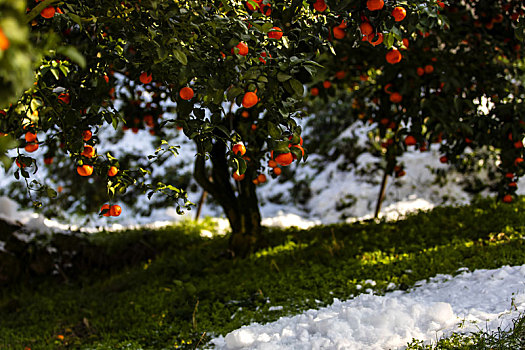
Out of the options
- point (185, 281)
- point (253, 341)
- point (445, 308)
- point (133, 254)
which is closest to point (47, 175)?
point (133, 254)

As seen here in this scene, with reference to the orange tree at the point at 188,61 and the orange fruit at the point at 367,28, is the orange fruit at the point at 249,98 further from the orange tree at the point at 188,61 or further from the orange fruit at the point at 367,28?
Answer: the orange fruit at the point at 367,28

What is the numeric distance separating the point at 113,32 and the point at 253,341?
2071mm

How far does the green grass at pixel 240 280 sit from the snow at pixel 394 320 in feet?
1.05

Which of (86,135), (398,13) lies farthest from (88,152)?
(398,13)

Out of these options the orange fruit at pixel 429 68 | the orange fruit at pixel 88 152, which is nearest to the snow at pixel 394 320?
the orange fruit at pixel 88 152

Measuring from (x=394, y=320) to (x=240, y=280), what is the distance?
1.77m

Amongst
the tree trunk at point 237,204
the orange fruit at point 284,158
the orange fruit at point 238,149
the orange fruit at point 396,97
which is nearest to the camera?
the orange fruit at point 284,158

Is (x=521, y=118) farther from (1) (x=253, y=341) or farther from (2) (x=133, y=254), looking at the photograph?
(2) (x=133, y=254)

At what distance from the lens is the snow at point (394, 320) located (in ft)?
8.06

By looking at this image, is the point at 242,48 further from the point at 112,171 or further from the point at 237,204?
the point at 237,204

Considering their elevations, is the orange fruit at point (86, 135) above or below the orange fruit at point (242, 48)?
below

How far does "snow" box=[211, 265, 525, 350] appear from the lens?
2457mm

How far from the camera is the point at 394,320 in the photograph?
101 inches

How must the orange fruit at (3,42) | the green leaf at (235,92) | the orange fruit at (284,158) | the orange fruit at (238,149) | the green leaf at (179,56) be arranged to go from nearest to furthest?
the orange fruit at (3,42), the green leaf at (179,56), the green leaf at (235,92), the orange fruit at (284,158), the orange fruit at (238,149)
